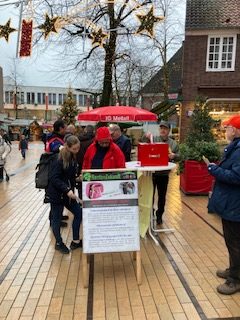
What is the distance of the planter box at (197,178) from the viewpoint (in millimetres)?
8805

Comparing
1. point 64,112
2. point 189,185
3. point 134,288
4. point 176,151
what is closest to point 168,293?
point 134,288

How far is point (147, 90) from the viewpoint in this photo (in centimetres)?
3553

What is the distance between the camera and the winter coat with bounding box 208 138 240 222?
140 inches

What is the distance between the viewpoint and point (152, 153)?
519cm

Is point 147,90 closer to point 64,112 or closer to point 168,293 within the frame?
point 64,112

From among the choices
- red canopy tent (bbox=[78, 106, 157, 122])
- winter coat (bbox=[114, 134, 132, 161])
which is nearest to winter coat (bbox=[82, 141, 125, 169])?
winter coat (bbox=[114, 134, 132, 161])

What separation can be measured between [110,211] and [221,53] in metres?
16.0

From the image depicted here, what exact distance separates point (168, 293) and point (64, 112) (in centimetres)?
4460

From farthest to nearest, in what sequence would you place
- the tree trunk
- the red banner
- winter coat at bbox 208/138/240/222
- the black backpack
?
the tree trunk → the red banner → the black backpack → winter coat at bbox 208/138/240/222

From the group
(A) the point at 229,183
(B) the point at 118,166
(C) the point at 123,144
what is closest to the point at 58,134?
(C) the point at 123,144

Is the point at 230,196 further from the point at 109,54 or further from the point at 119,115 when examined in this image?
the point at 109,54

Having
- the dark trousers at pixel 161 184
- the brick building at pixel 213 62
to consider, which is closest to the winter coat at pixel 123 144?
the dark trousers at pixel 161 184

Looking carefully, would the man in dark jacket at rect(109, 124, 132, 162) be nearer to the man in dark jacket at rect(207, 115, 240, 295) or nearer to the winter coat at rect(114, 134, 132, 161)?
the winter coat at rect(114, 134, 132, 161)

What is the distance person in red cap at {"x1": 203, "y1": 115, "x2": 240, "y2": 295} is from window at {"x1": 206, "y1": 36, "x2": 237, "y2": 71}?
50.8ft
